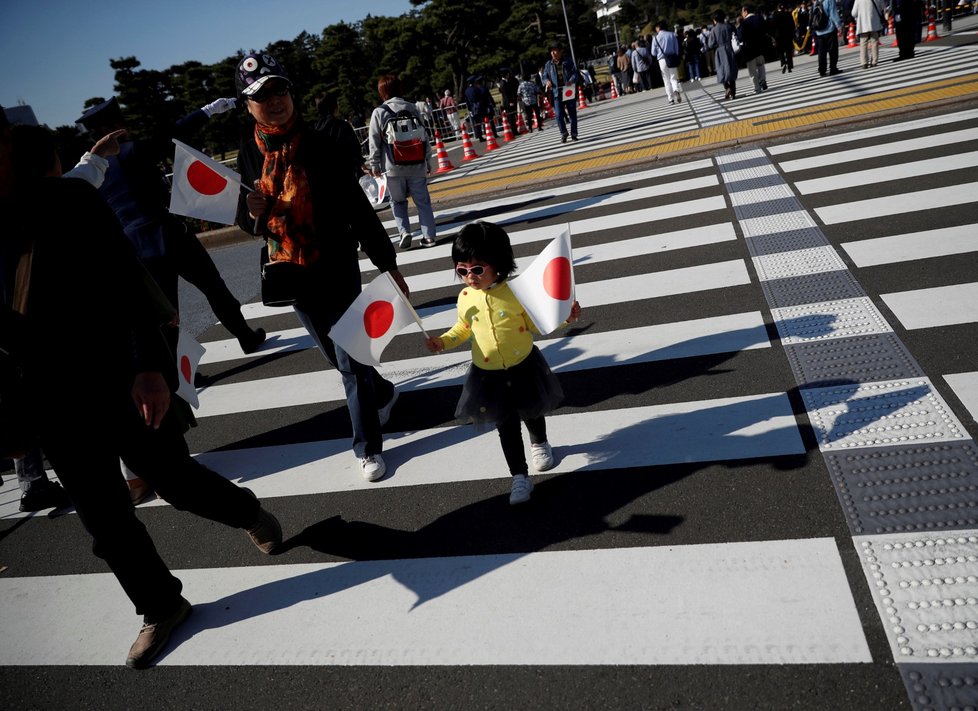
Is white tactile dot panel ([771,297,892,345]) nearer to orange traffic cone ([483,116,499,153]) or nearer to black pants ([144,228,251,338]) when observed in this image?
black pants ([144,228,251,338])

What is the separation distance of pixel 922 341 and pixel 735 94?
14.7 m

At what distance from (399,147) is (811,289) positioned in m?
4.79

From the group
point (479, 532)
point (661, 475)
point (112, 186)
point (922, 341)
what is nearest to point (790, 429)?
point (661, 475)

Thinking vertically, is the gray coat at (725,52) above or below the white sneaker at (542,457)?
above

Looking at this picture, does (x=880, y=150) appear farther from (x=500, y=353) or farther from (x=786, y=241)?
(x=500, y=353)

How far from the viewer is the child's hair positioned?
2967mm

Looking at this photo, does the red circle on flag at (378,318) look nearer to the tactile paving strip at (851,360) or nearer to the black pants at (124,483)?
the black pants at (124,483)

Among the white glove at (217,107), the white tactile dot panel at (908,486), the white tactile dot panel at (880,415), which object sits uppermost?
the white glove at (217,107)

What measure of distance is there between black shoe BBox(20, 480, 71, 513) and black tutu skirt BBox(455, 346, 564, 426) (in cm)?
277

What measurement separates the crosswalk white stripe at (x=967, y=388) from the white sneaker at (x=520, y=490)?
1.91 m

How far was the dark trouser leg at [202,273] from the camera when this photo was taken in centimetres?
520

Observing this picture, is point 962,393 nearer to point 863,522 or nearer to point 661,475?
point 863,522

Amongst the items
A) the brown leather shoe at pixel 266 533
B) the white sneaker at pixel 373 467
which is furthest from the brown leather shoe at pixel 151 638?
the white sneaker at pixel 373 467

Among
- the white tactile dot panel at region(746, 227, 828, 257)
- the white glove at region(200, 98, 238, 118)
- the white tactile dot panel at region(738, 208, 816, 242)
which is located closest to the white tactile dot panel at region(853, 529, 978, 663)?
the white tactile dot panel at region(746, 227, 828, 257)
